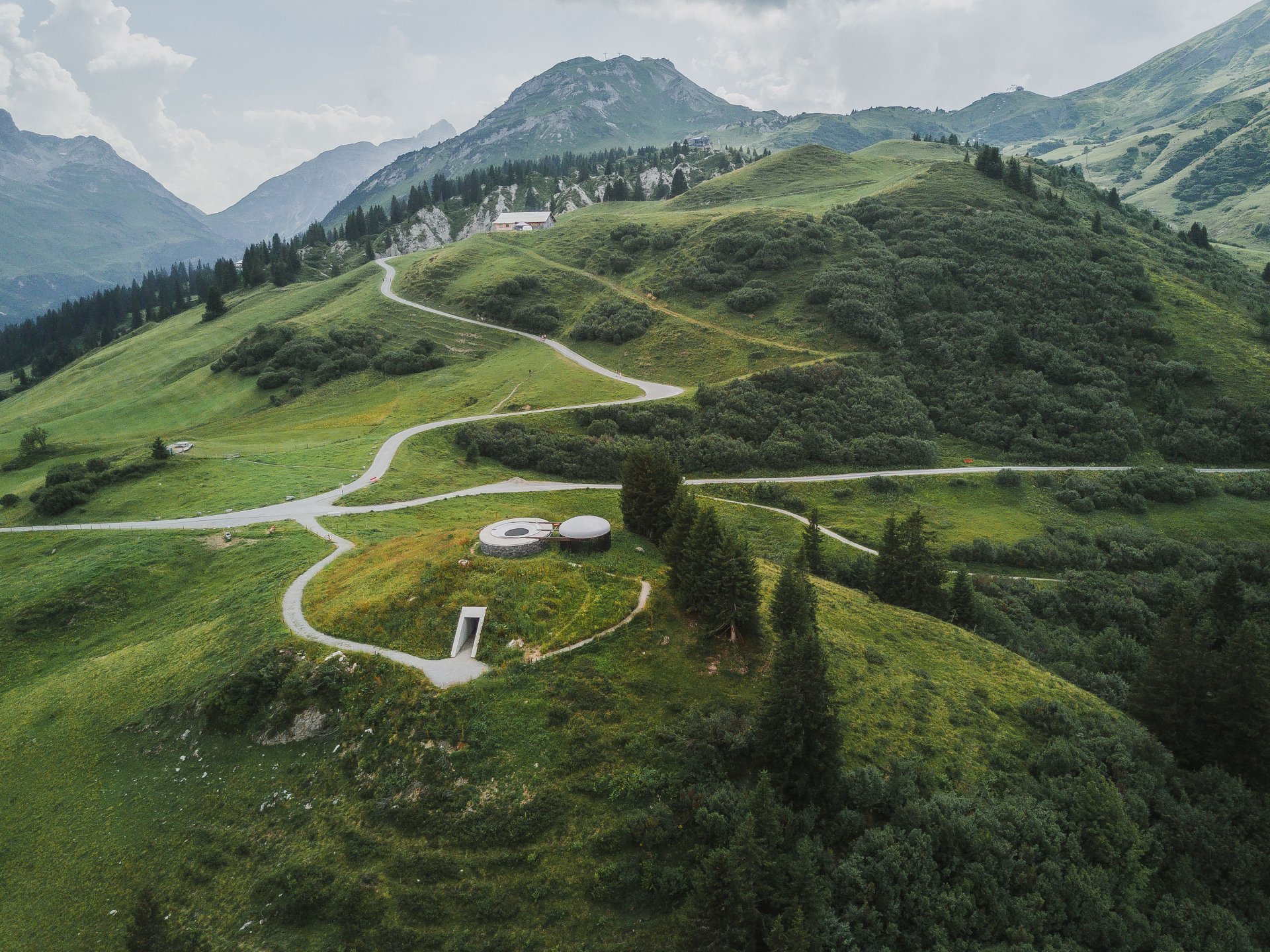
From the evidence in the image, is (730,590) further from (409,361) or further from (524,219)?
(524,219)

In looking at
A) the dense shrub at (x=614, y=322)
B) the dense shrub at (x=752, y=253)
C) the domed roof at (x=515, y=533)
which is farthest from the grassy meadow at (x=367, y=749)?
the dense shrub at (x=752, y=253)

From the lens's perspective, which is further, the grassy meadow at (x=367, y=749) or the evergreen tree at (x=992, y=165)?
the evergreen tree at (x=992, y=165)

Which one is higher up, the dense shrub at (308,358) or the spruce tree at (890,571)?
the dense shrub at (308,358)

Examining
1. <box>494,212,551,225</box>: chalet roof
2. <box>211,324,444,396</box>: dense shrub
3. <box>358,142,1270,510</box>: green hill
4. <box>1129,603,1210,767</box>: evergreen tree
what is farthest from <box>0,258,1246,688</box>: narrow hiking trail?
<box>494,212,551,225</box>: chalet roof

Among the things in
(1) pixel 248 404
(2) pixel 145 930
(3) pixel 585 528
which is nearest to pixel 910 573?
(3) pixel 585 528

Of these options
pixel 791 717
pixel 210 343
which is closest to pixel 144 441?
pixel 210 343

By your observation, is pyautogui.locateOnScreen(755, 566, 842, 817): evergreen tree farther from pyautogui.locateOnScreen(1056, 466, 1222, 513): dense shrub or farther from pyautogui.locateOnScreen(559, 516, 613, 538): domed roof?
pyautogui.locateOnScreen(1056, 466, 1222, 513): dense shrub

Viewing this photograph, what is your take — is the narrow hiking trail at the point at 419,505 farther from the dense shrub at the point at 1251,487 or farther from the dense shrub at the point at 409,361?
the dense shrub at the point at 409,361
